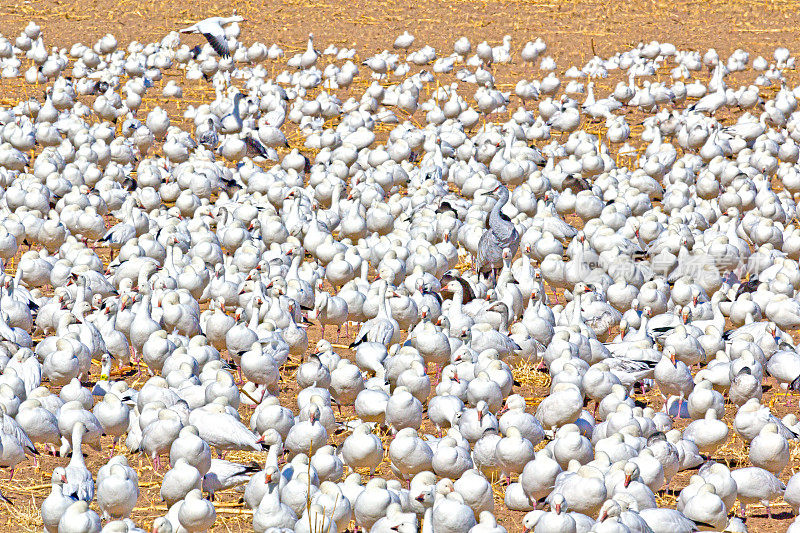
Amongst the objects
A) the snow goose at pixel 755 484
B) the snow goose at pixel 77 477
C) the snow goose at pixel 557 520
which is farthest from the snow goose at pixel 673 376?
the snow goose at pixel 77 477

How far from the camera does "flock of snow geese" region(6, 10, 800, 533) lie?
339 inches

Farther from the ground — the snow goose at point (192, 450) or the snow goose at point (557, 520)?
the snow goose at point (557, 520)

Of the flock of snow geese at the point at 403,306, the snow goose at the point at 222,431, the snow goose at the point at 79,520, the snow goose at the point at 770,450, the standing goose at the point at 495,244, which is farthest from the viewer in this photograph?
the standing goose at the point at 495,244

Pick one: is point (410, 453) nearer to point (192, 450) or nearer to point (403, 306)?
point (192, 450)

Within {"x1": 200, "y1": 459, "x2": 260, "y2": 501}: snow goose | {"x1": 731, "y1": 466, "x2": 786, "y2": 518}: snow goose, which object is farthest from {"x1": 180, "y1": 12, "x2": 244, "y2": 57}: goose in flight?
{"x1": 731, "y1": 466, "x2": 786, "y2": 518}: snow goose

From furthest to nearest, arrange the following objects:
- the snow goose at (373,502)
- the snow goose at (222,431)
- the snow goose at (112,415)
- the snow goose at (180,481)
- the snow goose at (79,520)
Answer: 1. the snow goose at (112,415)
2. the snow goose at (222,431)
3. the snow goose at (180,481)
4. the snow goose at (373,502)
5. the snow goose at (79,520)

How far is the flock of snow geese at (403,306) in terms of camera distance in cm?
861

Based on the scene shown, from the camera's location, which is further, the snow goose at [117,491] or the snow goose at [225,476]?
the snow goose at [225,476]

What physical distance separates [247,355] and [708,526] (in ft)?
14.4

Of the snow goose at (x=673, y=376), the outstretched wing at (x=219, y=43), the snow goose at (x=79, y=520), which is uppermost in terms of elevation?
the snow goose at (x=79, y=520)

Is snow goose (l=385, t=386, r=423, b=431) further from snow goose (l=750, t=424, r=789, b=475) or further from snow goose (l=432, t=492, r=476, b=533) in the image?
snow goose (l=750, t=424, r=789, b=475)

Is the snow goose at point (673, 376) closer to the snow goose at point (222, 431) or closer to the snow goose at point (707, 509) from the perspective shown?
the snow goose at point (707, 509)

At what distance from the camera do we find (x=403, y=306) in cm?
1252

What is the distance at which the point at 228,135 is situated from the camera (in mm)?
20125
